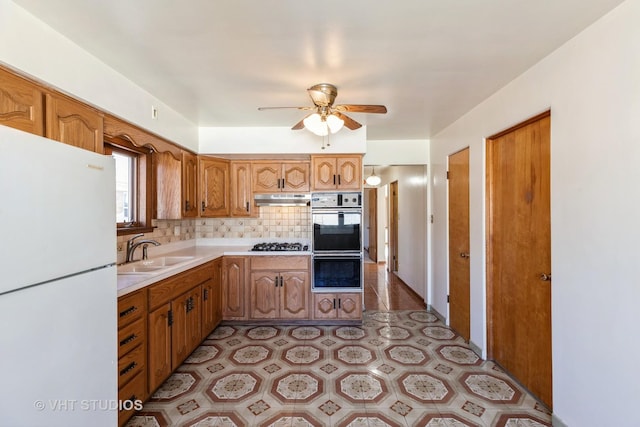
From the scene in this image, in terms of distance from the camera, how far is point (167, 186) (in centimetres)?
319

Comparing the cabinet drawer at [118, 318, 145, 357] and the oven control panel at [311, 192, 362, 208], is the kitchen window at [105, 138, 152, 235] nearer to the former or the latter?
the cabinet drawer at [118, 318, 145, 357]

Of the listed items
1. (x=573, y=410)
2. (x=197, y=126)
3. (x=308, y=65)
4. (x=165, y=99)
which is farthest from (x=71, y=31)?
(x=573, y=410)

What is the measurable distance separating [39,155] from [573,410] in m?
2.92

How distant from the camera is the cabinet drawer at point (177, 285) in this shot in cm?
217

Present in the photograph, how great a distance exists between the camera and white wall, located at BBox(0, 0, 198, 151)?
146 cm

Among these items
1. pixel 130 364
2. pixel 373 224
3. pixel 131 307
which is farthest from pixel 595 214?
pixel 373 224

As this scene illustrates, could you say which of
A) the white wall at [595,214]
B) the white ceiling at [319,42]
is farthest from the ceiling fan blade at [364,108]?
the white wall at [595,214]

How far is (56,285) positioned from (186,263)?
1535 mm

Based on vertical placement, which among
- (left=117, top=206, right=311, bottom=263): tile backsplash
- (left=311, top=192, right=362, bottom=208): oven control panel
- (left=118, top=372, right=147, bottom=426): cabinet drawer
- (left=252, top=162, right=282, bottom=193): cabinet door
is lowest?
(left=118, top=372, right=147, bottom=426): cabinet drawer

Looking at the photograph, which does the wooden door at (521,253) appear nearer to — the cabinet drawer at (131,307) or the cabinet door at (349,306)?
the cabinet door at (349,306)

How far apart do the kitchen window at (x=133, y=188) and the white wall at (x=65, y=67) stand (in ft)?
1.66

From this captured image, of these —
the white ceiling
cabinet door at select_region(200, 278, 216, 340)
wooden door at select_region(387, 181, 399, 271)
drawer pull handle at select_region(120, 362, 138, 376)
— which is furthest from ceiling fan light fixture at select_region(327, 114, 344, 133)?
Answer: wooden door at select_region(387, 181, 399, 271)

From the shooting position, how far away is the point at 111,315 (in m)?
1.48

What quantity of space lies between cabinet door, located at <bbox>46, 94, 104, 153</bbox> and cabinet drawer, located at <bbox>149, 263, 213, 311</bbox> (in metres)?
1.04
